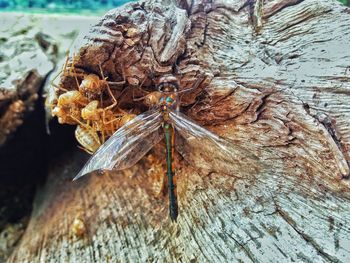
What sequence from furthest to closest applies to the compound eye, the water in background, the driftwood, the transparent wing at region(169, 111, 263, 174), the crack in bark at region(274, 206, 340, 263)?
1. the water in background
2. the compound eye
3. the transparent wing at region(169, 111, 263, 174)
4. the driftwood
5. the crack in bark at region(274, 206, 340, 263)

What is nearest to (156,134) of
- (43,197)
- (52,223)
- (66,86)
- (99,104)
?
(99,104)

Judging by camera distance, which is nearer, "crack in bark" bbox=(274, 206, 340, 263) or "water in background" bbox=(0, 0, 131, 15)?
"crack in bark" bbox=(274, 206, 340, 263)

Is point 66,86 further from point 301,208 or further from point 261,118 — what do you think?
point 301,208

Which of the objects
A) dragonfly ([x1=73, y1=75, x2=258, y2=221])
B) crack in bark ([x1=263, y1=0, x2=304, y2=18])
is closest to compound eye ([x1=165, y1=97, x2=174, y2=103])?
dragonfly ([x1=73, y1=75, x2=258, y2=221])

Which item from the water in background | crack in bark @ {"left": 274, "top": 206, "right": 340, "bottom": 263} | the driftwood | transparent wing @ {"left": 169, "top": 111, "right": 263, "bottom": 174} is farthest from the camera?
the water in background

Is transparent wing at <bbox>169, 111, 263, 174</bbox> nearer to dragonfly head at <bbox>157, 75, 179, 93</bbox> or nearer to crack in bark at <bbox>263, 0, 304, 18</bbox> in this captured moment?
dragonfly head at <bbox>157, 75, 179, 93</bbox>

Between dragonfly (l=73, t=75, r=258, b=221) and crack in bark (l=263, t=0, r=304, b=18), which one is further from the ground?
Result: crack in bark (l=263, t=0, r=304, b=18)

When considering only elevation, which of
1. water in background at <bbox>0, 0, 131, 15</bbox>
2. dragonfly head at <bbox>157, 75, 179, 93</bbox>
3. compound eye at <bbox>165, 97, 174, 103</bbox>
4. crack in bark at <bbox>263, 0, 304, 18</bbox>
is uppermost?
crack in bark at <bbox>263, 0, 304, 18</bbox>
